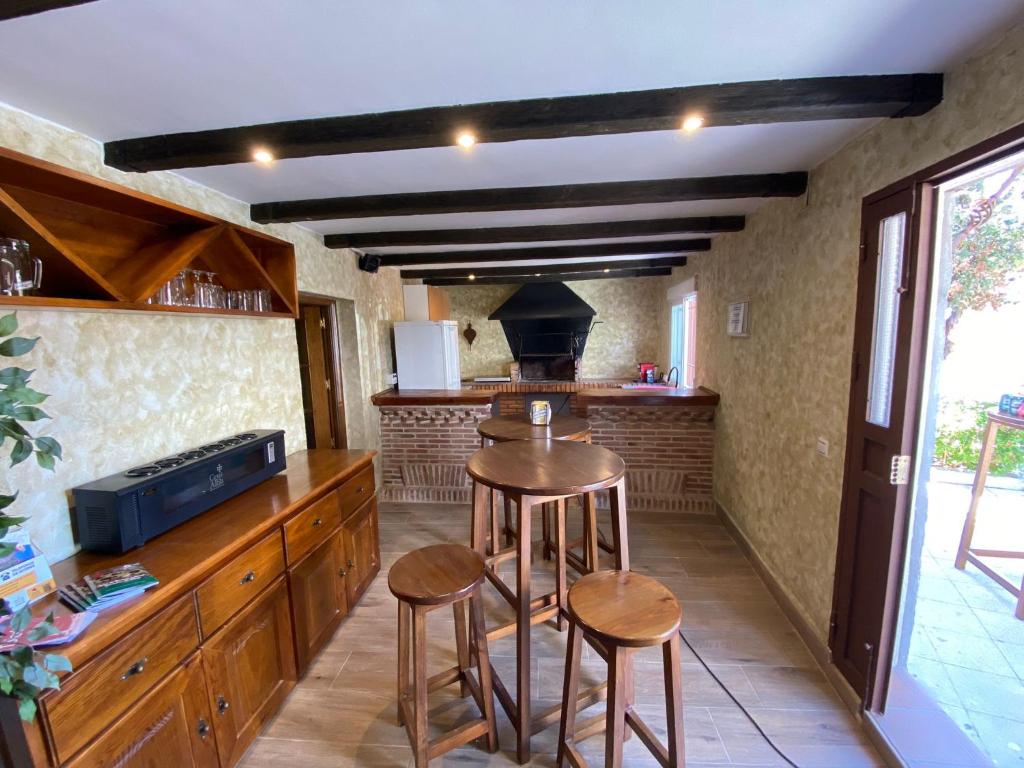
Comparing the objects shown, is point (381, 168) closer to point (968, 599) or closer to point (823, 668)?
point (823, 668)

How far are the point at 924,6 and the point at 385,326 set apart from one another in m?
4.00

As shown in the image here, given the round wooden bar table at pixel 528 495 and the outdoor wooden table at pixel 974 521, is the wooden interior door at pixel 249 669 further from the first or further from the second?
the outdoor wooden table at pixel 974 521

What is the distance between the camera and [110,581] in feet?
3.94

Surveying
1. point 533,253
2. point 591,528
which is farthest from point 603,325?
point 591,528

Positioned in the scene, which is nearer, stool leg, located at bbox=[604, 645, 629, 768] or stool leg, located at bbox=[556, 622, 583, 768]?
stool leg, located at bbox=[604, 645, 629, 768]

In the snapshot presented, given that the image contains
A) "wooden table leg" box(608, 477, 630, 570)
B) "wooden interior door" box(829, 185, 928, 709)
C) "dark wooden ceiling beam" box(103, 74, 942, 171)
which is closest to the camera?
"dark wooden ceiling beam" box(103, 74, 942, 171)

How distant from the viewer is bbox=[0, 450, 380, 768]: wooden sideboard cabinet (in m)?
1.03

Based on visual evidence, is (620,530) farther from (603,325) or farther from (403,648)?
(603,325)

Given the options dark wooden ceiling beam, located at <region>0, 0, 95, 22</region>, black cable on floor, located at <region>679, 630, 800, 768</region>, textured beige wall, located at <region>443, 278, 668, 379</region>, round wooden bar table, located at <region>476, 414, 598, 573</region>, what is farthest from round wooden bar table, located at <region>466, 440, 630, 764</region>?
textured beige wall, located at <region>443, 278, 668, 379</region>

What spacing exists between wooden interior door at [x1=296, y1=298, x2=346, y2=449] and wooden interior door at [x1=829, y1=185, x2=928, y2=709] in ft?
11.2

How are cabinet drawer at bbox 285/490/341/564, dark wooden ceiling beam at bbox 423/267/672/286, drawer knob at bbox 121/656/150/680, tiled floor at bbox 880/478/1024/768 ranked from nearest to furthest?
drawer knob at bbox 121/656/150/680, tiled floor at bbox 880/478/1024/768, cabinet drawer at bbox 285/490/341/564, dark wooden ceiling beam at bbox 423/267/672/286

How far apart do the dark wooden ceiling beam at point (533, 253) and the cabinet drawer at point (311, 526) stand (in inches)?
96.3

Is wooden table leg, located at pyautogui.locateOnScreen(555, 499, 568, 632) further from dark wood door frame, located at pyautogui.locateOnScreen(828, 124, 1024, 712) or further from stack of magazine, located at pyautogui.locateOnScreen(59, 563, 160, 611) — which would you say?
stack of magazine, located at pyautogui.locateOnScreen(59, 563, 160, 611)

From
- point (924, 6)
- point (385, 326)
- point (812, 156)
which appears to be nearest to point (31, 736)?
point (924, 6)
